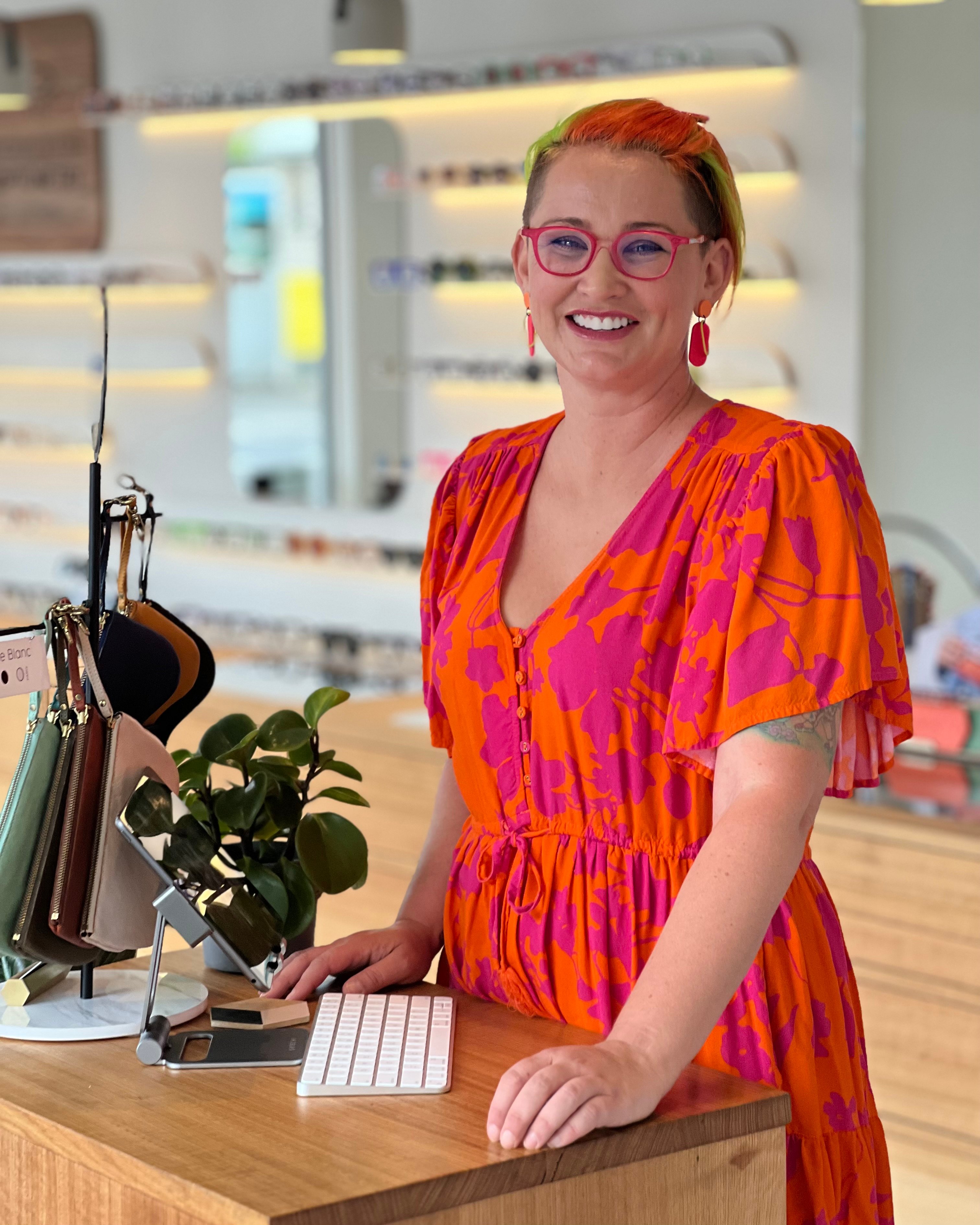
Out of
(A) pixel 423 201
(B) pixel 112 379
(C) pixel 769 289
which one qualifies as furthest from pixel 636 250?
(B) pixel 112 379

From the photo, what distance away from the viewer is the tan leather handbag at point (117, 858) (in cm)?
153

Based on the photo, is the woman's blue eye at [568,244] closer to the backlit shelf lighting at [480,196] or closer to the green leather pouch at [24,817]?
the green leather pouch at [24,817]

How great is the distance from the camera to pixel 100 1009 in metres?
1.60

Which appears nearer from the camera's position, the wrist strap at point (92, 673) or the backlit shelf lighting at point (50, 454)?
the wrist strap at point (92, 673)

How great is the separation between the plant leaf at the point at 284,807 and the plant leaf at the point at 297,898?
0.04 metres

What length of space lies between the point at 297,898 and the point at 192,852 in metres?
0.20

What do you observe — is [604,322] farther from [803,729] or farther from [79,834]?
[79,834]

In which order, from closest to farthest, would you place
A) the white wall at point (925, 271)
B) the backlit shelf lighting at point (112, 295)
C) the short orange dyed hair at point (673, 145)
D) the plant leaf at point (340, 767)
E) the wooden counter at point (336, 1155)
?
the wooden counter at point (336, 1155) → the short orange dyed hair at point (673, 145) → the plant leaf at point (340, 767) → the white wall at point (925, 271) → the backlit shelf lighting at point (112, 295)

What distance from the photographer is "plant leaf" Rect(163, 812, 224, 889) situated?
60.9 inches

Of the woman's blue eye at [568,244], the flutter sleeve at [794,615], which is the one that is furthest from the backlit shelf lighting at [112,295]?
the flutter sleeve at [794,615]

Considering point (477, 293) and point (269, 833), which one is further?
point (477, 293)

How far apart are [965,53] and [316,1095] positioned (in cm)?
330

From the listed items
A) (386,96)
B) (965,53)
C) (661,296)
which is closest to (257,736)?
(661,296)

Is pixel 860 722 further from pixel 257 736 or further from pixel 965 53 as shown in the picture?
pixel 965 53
